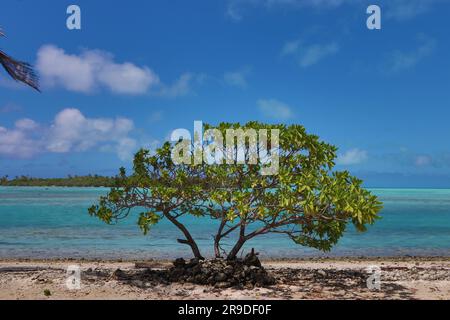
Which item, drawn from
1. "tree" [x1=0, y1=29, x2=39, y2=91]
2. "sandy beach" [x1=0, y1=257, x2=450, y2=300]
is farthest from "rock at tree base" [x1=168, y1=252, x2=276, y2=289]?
"tree" [x1=0, y1=29, x2=39, y2=91]

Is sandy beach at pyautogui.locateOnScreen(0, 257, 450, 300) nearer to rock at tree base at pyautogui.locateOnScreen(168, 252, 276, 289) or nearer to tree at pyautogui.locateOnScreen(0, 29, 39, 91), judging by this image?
rock at tree base at pyautogui.locateOnScreen(168, 252, 276, 289)

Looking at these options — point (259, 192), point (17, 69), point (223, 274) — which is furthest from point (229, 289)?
point (17, 69)

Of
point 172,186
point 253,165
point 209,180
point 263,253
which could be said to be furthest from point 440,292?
point 263,253

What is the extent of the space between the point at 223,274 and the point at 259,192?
203cm

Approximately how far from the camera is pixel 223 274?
35.4ft

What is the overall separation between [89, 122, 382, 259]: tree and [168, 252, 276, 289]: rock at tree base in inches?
17.8

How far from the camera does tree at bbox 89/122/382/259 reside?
9.95 meters

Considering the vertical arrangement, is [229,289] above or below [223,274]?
below

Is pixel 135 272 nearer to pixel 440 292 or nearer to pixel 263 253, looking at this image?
pixel 440 292

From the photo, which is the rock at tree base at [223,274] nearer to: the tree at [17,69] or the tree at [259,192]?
the tree at [259,192]

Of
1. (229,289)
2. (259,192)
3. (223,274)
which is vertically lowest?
(229,289)

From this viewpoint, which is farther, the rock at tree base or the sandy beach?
the rock at tree base

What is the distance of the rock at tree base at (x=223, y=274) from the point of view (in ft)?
35.4

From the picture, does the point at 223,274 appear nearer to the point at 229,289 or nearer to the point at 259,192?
the point at 229,289
